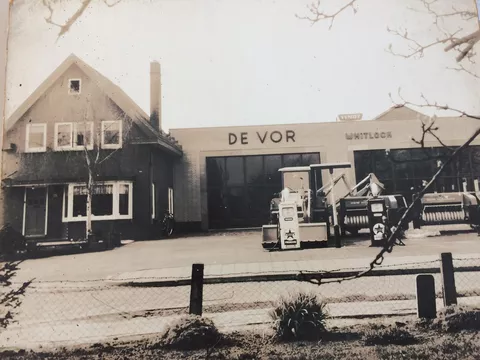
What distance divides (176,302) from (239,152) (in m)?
1.59

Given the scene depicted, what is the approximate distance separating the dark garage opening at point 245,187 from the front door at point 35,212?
1.60 metres

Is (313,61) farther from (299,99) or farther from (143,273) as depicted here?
(143,273)

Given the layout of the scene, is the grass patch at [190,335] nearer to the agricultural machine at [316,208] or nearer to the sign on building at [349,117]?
the agricultural machine at [316,208]

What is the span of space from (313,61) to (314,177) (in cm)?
120

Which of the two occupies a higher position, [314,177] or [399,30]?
[399,30]

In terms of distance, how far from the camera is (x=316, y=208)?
140 inches

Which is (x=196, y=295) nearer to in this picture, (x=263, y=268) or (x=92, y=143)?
(x=263, y=268)

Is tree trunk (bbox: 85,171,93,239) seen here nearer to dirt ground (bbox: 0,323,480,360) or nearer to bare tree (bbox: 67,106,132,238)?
bare tree (bbox: 67,106,132,238)

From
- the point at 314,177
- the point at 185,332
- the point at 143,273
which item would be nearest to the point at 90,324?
the point at 143,273

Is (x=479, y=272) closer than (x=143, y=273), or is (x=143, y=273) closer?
(x=143, y=273)

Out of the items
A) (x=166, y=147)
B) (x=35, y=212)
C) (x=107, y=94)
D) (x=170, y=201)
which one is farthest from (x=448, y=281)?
(x=35, y=212)

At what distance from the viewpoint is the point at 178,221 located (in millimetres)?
3482

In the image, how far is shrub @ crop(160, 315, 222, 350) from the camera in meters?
2.71

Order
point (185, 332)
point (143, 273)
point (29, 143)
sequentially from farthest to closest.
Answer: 1. point (29, 143)
2. point (143, 273)
3. point (185, 332)
